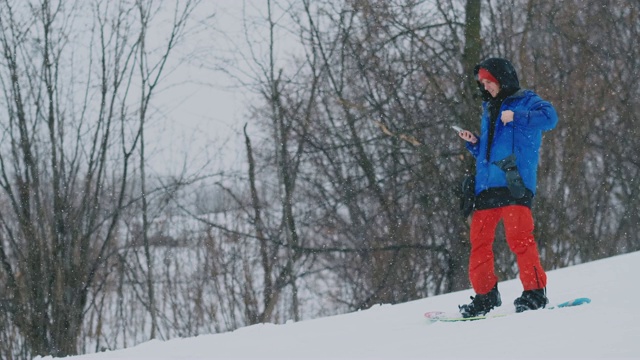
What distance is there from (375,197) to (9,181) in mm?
4860

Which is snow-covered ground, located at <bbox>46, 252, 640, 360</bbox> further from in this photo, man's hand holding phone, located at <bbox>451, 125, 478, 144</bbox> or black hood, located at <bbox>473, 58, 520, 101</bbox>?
black hood, located at <bbox>473, 58, 520, 101</bbox>

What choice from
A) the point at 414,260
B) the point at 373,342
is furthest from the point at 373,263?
the point at 373,342

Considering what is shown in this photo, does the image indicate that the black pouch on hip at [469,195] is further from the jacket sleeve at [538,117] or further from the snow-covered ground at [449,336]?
the snow-covered ground at [449,336]

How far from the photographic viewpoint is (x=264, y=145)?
37.6 ft

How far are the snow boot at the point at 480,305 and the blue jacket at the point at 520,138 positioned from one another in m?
0.57

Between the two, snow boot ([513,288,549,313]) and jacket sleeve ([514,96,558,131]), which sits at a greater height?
jacket sleeve ([514,96,558,131])

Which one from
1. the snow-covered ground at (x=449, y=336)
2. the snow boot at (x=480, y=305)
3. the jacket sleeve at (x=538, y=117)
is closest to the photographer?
the snow-covered ground at (x=449, y=336)

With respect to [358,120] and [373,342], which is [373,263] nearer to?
[358,120]

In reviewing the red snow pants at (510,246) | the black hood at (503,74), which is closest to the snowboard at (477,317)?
the red snow pants at (510,246)

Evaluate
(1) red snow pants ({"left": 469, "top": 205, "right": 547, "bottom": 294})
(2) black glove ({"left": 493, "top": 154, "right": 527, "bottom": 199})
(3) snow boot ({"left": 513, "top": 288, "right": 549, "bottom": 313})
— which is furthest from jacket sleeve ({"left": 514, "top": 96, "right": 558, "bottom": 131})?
(3) snow boot ({"left": 513, "top": 288, "right": 549, "bottom": 313})

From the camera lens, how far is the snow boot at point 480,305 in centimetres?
389

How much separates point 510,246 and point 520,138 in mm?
574

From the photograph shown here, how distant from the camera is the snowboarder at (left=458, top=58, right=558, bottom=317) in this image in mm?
3764

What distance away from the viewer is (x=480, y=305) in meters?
3.91
